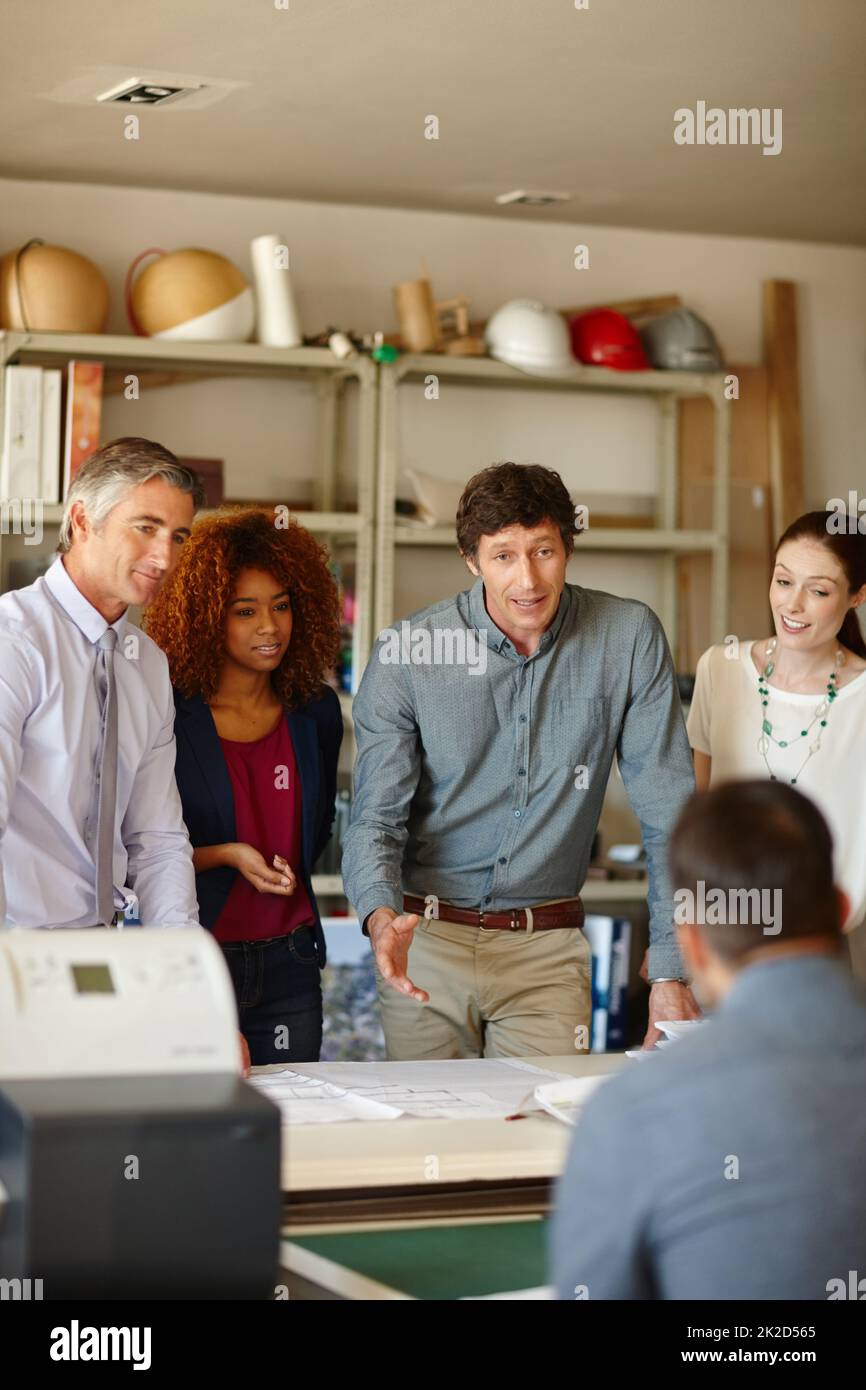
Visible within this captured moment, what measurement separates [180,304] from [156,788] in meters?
2.31

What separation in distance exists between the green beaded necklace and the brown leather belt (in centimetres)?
41

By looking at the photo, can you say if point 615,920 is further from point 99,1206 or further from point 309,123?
point 99,1206

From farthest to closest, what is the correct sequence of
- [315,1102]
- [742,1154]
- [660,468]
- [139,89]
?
[660,468]
[139,89]
[315,1102]
[742,1154]

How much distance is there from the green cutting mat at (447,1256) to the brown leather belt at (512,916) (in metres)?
0.95

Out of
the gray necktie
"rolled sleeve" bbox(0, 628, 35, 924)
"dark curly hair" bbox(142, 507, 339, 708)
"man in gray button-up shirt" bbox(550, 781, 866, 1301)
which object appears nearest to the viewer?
"man in gray button-up shirt" bbox(550, 781, 866, 1301)

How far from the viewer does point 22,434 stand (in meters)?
4.34

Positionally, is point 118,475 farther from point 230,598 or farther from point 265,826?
point 265,826

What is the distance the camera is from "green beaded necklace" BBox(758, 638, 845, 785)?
A: 2.68 metres

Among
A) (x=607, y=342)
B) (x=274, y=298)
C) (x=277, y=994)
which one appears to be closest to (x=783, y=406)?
(x=607, y=342)

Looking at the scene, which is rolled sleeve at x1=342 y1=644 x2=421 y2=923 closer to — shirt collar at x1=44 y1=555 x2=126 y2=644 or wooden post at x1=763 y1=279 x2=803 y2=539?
shirt collar at x1=44 y1=555 x2=126 y2=644

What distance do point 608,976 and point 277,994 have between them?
227cm
